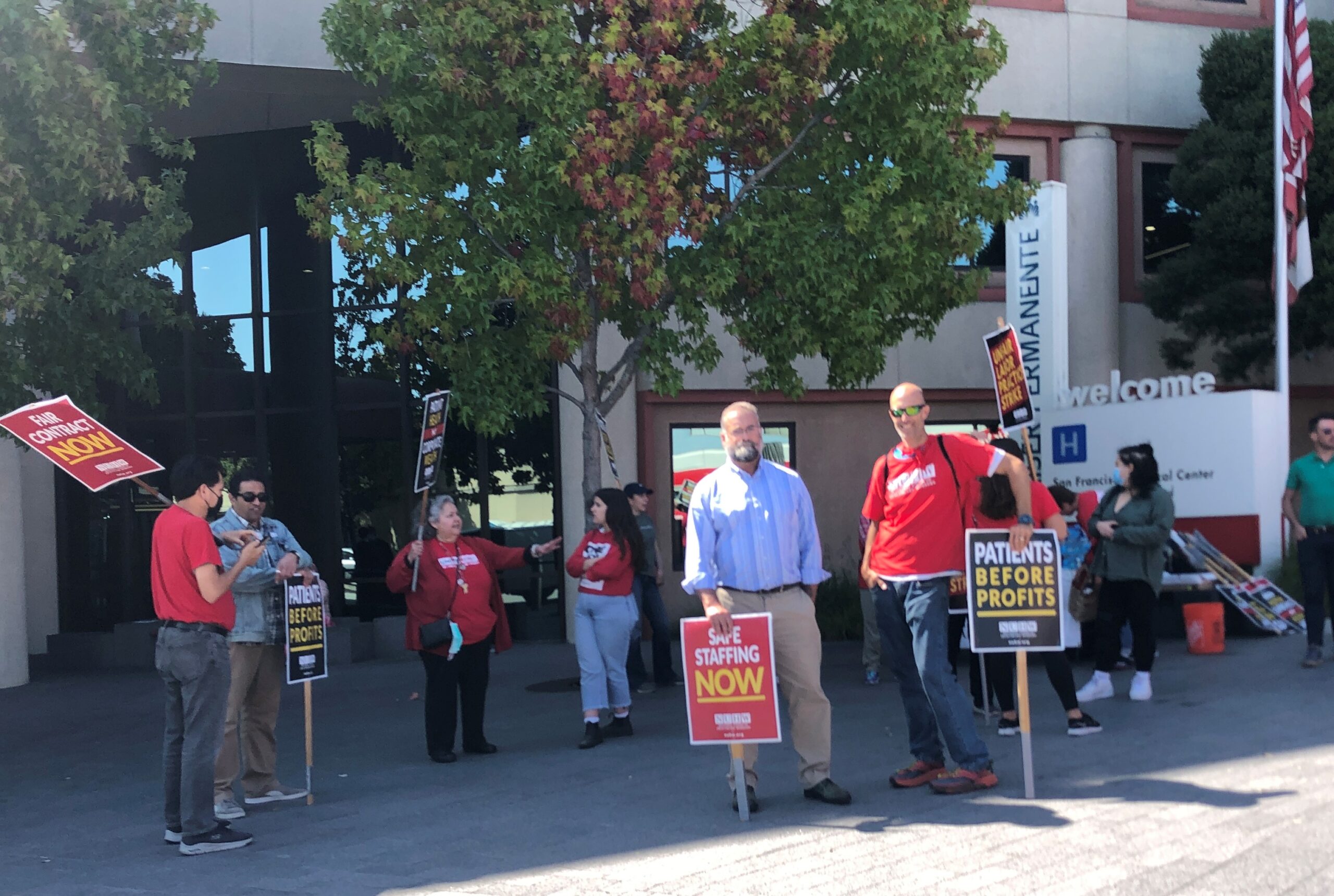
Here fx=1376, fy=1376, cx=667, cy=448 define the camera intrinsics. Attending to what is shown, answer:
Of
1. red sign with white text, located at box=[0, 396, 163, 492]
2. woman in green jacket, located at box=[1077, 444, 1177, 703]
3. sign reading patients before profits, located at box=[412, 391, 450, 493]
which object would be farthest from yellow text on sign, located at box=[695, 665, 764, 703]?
woman in green jacket, located at box=[1077, 444, 1177, 703]

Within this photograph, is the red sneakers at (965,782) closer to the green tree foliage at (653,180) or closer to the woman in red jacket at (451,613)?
the woman in red jacket at (451,613)

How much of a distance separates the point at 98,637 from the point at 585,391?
792 centimetres

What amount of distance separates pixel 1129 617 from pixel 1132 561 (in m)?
0.49

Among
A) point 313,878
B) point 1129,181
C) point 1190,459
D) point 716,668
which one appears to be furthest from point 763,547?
point 1129,181

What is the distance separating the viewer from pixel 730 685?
6.59m

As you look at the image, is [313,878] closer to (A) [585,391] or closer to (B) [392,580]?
(B) [392,580]

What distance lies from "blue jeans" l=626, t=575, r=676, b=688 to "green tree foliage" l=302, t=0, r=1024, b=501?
123cm

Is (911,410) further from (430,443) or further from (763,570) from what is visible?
(430,443)

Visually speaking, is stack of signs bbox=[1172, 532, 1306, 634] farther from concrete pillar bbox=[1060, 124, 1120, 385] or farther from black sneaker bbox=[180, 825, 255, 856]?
black sneaker bbox=[180, 825, 255, 856]

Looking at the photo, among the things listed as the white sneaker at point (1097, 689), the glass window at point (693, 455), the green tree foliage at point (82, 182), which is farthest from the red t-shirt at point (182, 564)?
the glass window at point (693, 455)

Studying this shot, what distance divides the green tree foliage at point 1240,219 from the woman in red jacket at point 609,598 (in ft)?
35.6

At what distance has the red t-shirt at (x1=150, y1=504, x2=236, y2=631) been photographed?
21.3 feet

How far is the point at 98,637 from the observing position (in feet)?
53.9

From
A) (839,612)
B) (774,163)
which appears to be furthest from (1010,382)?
(839,612)
